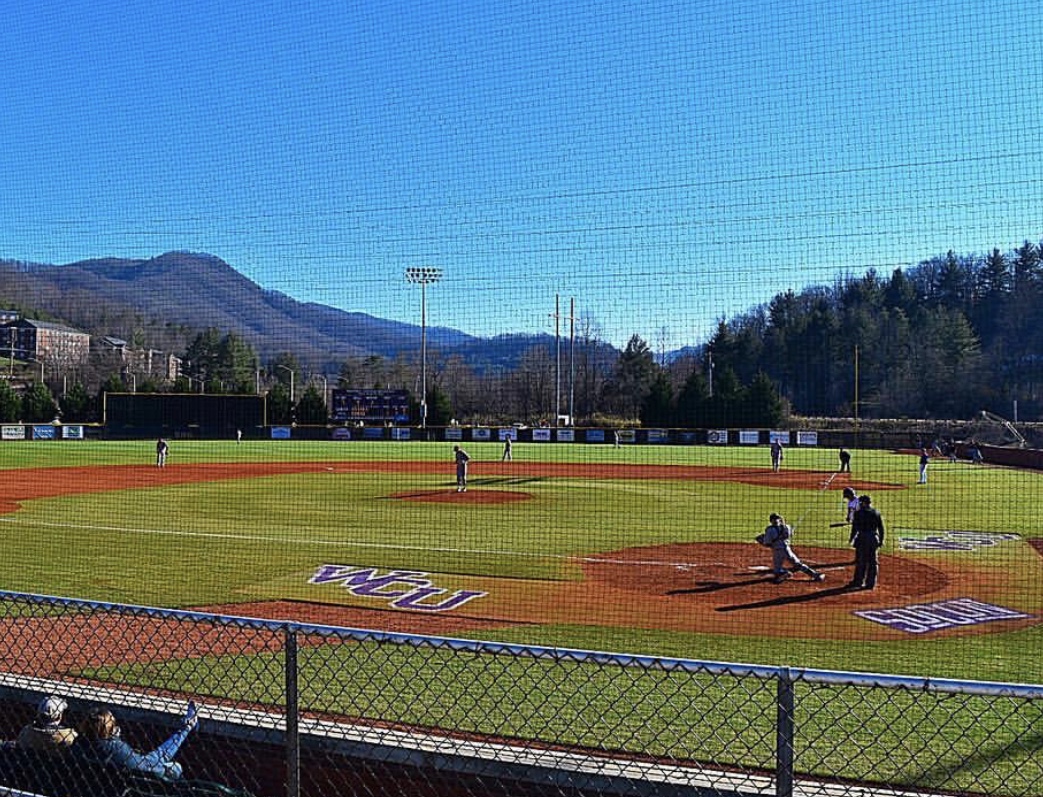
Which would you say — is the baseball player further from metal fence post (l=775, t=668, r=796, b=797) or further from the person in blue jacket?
metal fence post (l=775, t=668, r=796, b=797)

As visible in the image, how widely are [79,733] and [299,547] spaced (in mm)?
10322

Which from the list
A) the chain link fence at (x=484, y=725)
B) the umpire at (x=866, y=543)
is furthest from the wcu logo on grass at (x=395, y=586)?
the umpire at (x=866, y=543)

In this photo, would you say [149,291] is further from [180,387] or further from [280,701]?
[180,387]

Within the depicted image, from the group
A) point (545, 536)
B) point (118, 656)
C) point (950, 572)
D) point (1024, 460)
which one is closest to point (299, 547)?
point (545, 536)

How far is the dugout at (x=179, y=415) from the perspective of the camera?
44.4 meters

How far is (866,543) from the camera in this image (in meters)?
11.2

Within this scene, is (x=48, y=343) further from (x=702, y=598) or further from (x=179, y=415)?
(x=702, y=598)

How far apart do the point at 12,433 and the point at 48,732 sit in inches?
1946

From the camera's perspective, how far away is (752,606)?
1030 cm

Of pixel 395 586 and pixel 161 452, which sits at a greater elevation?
pixel 161 452

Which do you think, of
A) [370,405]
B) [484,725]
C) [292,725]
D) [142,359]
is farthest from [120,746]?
[142,359]

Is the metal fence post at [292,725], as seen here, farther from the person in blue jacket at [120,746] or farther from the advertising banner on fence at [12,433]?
the advertising banner on fence at [12,433]

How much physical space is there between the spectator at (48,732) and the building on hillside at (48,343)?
158ft

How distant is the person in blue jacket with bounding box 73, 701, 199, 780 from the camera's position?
3881 millimetres
